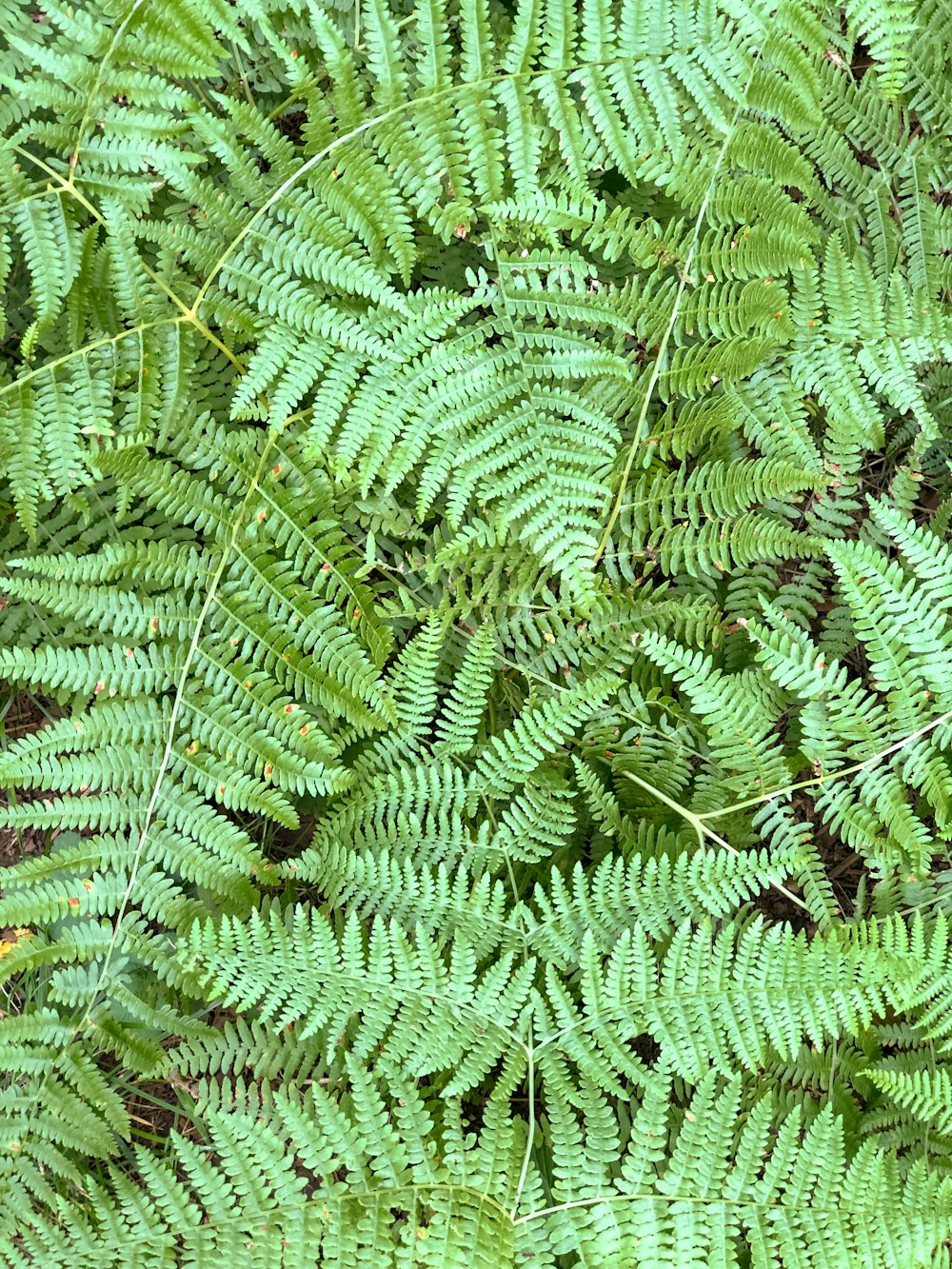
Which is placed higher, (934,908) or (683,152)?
(683,152)

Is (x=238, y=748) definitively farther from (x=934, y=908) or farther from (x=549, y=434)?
(x=934, y=908)

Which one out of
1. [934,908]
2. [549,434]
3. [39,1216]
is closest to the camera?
[39,1216]

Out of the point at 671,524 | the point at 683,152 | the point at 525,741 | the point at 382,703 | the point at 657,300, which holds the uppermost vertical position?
the point at 683,152

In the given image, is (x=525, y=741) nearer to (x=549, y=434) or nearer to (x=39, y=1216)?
(x=549, y=434)

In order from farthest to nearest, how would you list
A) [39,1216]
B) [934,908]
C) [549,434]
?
[934,908] < [549,434] < [39,1216]

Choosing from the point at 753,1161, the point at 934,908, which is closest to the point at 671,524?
the point at 934,908

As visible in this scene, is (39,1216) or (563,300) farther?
(563,300)
